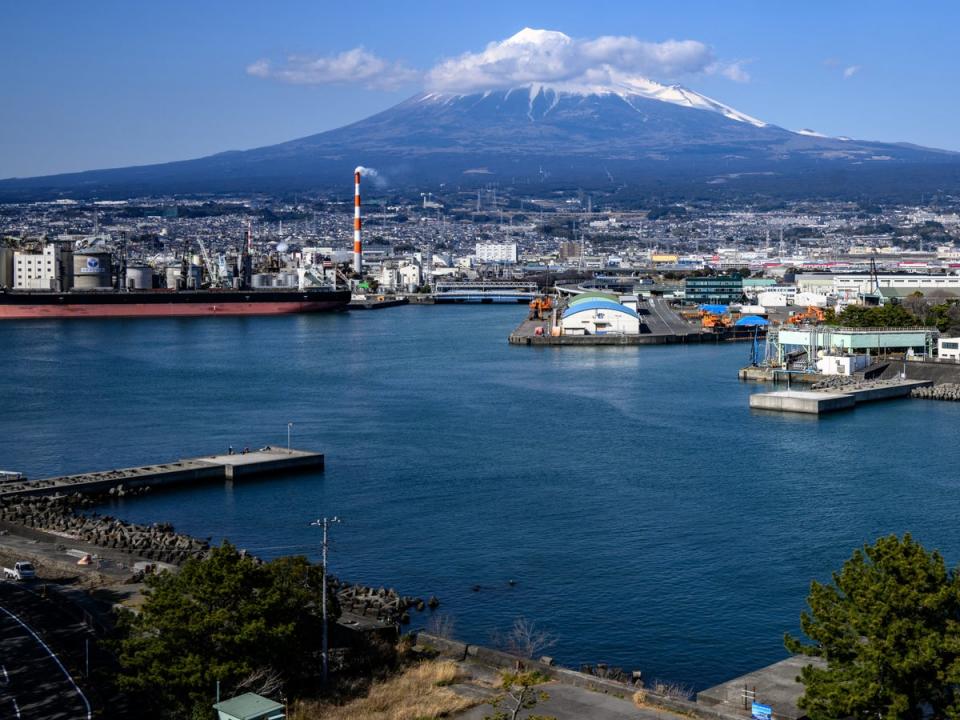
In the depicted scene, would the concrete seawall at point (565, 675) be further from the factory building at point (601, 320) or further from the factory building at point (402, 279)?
the factory building at point (402, 279)

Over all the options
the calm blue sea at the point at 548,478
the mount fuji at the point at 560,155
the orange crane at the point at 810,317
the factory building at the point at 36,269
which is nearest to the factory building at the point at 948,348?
the calm blue sea at the point at 548,478

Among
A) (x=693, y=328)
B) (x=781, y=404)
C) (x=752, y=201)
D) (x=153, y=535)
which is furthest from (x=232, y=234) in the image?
(x=153, y=535)

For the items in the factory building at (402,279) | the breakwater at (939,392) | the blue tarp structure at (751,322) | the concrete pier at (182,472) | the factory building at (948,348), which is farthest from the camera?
the factory building at (402,279)

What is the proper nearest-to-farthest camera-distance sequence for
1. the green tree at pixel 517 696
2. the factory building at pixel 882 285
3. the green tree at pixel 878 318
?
1. the green tree at pixel 517 696
2. the green tree at pixel 878 318
3. the factory building at pixel 882 285

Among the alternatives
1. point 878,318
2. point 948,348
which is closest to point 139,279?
point 878,318

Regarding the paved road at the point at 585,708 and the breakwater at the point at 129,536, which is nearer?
the paved road at the point at 585,708

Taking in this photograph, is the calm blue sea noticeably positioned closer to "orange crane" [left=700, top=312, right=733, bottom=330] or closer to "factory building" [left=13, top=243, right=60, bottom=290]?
"orange crane" [left=700, top=312, right=733, bottom=330]

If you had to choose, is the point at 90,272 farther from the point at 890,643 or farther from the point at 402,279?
the point at 890,643
